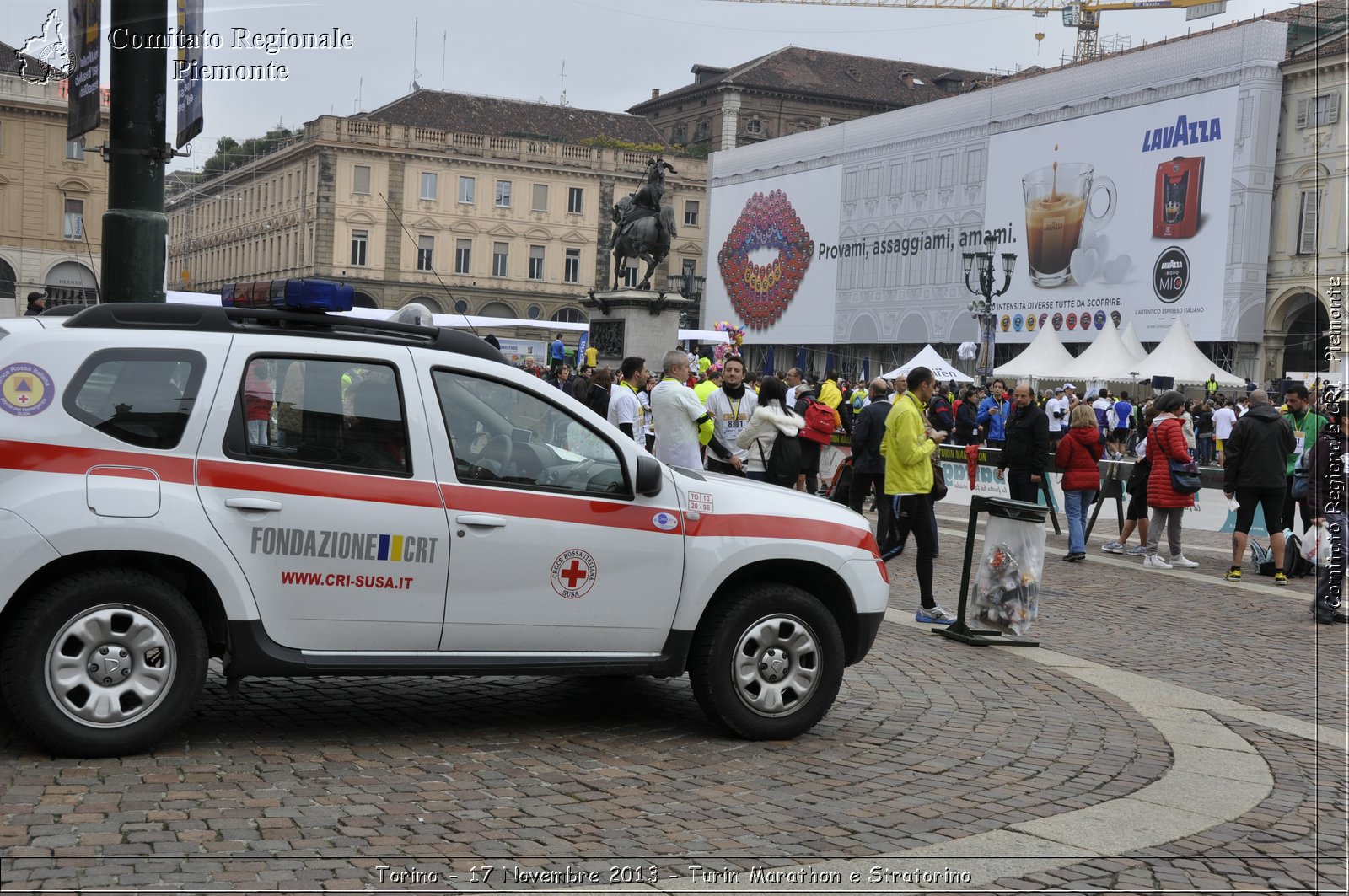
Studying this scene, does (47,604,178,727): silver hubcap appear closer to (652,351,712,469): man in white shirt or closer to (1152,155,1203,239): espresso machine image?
(652,351,712,469): man in white shirt

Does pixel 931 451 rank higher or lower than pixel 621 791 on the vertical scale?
higher

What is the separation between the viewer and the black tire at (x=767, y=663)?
6.73 m

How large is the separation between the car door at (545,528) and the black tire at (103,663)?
1091 mm

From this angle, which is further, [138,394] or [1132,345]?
[1132,345]

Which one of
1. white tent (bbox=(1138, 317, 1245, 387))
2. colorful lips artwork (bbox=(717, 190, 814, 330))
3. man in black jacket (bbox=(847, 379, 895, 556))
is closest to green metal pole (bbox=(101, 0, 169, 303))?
man in black jacket (bbox=(847, 379, 895, 556))

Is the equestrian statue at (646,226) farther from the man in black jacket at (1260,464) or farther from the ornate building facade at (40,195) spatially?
the ornate building facade at (40,195)

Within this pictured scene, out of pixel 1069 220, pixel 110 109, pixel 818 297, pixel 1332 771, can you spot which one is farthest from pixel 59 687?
pixel 818 297

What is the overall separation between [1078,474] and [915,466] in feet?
20.1

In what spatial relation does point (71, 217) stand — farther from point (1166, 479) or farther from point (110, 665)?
point (110, 665)

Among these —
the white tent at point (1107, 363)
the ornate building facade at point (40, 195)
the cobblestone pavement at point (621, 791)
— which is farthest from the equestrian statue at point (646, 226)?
the ornate building facade at point (40, 195)

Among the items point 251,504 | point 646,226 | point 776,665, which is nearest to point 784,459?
point 776,665

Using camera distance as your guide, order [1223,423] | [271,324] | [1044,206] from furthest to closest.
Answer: [1044,206]
[1223,423]
[271,324]

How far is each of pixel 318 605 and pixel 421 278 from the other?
81.9 meters

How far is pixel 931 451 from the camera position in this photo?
35.4 feet
